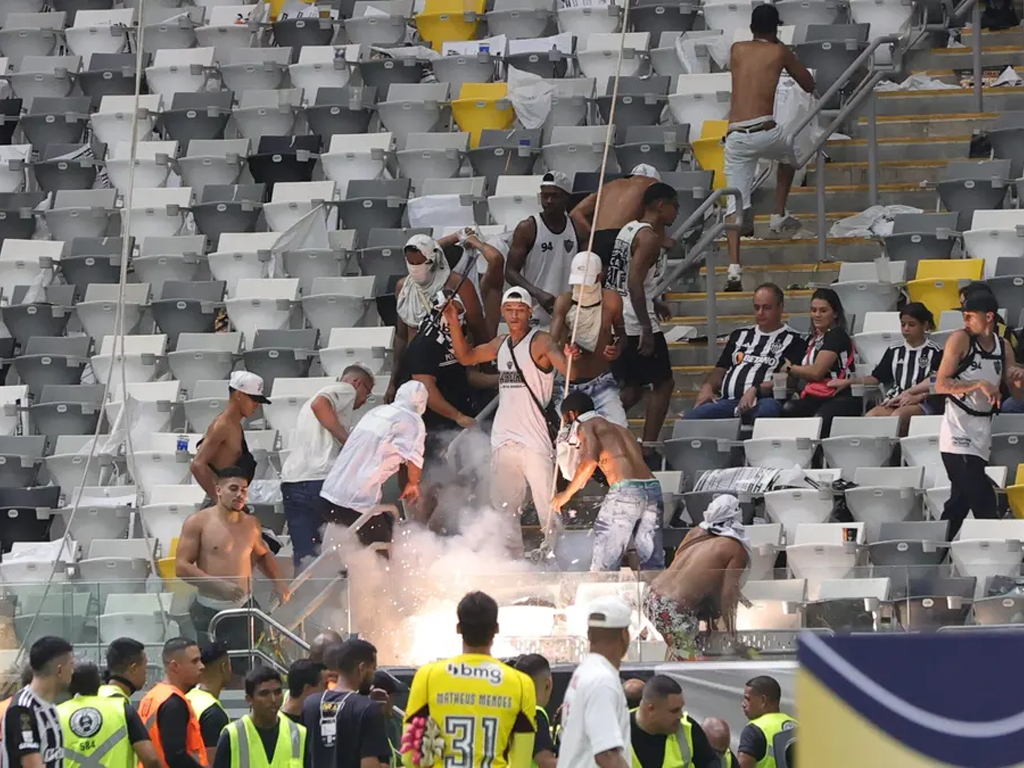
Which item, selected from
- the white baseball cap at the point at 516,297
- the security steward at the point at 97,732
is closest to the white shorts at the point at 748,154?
the white baseball cap at the point at 516,297

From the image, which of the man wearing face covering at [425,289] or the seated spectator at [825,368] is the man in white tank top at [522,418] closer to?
the man wearing face covering at [425,289]

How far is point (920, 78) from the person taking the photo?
49.6 ft

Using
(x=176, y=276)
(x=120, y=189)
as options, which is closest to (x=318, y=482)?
(x=176, y=276)

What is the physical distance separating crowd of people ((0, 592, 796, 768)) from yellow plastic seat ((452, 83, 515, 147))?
22.5ft

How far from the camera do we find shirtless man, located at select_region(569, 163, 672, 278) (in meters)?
12.6

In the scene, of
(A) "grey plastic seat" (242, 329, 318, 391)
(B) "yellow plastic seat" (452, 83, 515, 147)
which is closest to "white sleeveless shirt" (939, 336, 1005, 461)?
(A) "grey plastic seat" (242, 329, 318, 391)

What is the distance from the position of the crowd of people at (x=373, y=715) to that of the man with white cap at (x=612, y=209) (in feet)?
14.0

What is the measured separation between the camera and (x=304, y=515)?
11578mm

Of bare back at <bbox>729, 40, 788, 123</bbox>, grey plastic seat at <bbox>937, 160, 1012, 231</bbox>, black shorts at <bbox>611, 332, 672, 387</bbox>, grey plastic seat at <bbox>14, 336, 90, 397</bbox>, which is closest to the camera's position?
black shorts at <bbox>611, 332, 672, 387</bbox>

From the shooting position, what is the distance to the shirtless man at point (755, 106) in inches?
521

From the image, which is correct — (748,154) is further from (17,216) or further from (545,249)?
(17,216)

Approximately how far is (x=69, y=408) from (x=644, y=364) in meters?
3.68

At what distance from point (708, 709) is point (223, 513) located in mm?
2627

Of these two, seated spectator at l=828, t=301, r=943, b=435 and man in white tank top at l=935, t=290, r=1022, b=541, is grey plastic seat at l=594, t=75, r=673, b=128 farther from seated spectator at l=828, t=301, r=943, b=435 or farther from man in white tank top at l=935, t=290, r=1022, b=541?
man in white tank top at l=935, t=290, r=1022, b=541
